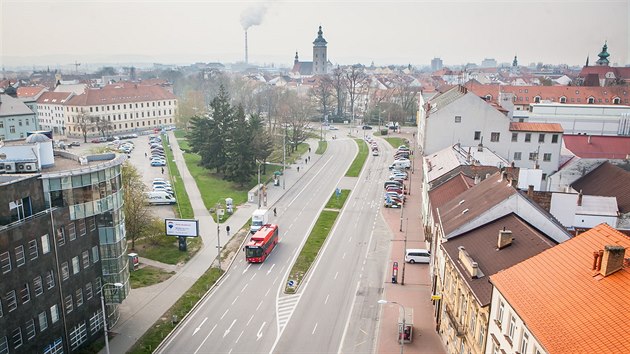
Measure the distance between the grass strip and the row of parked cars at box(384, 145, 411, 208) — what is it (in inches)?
1053

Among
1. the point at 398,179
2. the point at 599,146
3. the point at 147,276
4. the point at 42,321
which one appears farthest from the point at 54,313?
the point at 599,146

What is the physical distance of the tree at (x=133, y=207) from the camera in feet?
170

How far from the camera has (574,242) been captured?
2600 centimetres

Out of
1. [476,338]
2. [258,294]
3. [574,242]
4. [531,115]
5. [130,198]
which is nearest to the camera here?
[574,242]

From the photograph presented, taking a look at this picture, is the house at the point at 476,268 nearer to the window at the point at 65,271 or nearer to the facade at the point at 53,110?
the window at the point at 65,271

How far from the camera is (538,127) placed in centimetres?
7494

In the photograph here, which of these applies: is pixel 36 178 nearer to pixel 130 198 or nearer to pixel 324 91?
pixel 130 198

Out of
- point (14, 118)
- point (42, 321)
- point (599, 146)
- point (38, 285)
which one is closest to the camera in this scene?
point (38, 285)

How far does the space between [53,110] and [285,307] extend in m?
121

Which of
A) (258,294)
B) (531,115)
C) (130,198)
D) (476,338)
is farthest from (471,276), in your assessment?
(531,115)

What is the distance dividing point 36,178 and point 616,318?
32.1 m

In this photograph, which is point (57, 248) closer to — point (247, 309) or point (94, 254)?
point (94, 254)

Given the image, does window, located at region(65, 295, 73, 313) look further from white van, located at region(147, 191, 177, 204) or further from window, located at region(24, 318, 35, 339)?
white van, located at region(147, 191, 177, 204)

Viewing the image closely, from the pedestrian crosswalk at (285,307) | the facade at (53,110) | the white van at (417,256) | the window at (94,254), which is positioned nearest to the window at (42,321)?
the window at (94,254)
